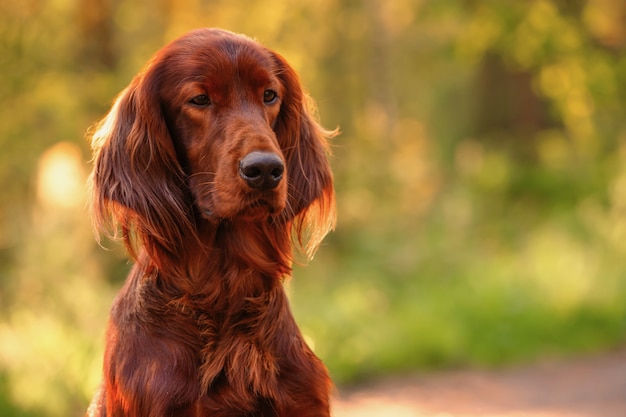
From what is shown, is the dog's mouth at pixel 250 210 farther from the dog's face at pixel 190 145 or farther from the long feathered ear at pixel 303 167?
the long feathered ear at pixel 303 167

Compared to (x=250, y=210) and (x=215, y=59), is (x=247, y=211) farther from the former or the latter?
(x=215, y=59)

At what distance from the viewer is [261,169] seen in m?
2.77

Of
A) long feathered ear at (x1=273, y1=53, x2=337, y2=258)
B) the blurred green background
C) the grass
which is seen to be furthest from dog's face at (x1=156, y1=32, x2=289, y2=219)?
the grass

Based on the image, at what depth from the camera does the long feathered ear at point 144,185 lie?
9.69ft

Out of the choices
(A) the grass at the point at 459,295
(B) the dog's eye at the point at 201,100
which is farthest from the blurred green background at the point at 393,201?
(B) the dog's eye at the point at 201,100

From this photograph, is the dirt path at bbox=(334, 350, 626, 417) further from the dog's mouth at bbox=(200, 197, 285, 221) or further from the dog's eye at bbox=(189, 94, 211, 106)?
the dog's eye at bbox=(189, 94, 211, 106)

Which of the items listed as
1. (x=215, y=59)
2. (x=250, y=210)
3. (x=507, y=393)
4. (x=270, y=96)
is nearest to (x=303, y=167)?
(x=270, y=96)

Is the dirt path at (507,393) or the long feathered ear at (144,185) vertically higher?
the dirt path at (507,393)

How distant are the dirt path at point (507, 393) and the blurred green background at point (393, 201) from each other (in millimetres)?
264

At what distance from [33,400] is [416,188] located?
21.4ft

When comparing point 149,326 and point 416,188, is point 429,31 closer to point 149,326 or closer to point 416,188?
point 416,188

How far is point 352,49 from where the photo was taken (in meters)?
18.9

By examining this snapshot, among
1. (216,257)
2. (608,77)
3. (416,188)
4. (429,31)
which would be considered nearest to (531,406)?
(216,257)

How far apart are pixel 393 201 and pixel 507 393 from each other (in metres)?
4.54
